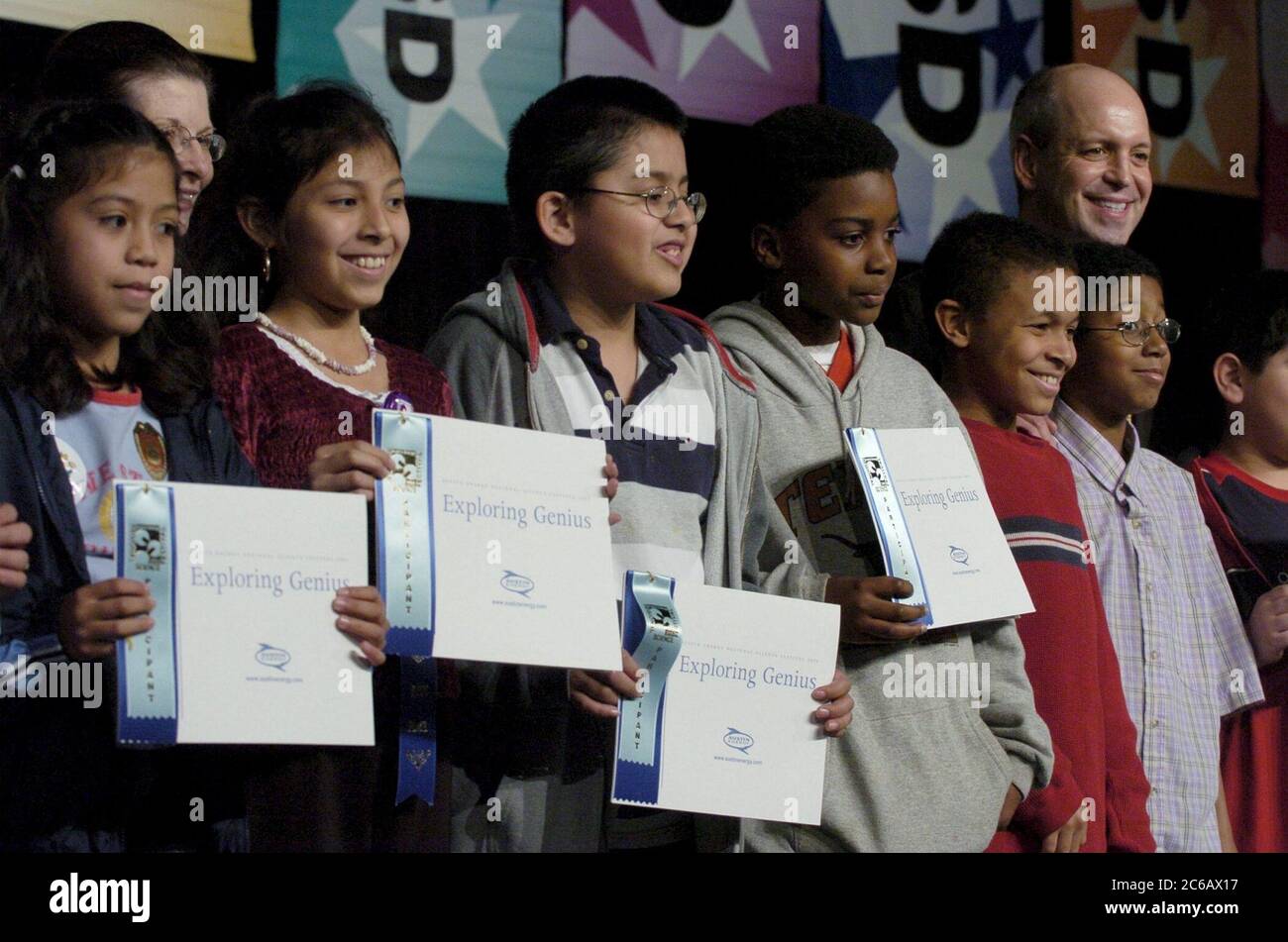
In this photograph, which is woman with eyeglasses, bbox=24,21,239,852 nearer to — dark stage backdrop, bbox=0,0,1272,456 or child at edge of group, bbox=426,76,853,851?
dark stage backdrop, bbox=0,0,1272,456

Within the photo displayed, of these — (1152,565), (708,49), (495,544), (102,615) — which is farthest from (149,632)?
(708,49)

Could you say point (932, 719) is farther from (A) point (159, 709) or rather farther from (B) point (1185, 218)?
(B) point (1185, 218)

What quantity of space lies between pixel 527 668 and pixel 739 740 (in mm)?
344

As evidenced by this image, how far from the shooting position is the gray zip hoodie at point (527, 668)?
2.42 m

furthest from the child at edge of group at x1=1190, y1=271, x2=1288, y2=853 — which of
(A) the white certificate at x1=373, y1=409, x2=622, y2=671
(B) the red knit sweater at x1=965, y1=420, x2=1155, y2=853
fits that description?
(A) the white certificate at x1=373, y1=409, x2=622, y2=671

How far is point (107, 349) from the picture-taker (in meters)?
2.22

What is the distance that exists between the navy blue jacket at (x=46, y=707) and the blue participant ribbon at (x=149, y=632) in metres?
0.11

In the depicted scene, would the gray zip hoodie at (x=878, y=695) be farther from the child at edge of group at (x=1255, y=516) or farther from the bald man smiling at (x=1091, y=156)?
the bald man smiling at (x=1091, y=156)

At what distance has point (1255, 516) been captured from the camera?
3328 mm

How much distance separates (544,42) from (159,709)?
79.4 inches

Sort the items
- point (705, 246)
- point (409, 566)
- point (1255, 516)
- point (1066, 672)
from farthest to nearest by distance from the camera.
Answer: point (705, 246) → point (1255, 516) → point (1066, 672) → point (409, 566)

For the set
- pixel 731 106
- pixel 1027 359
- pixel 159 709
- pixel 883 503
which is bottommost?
pixel 159 709

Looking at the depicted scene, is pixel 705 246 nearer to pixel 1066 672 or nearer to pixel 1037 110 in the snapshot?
pixel 1037 110
